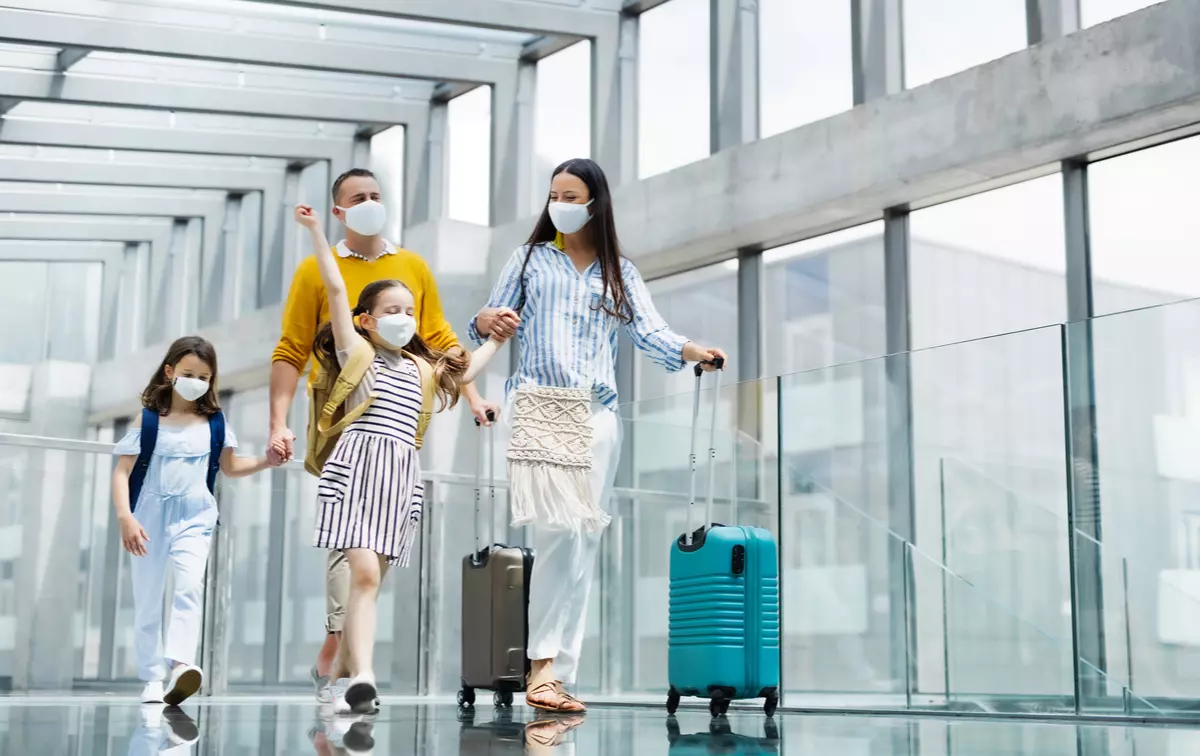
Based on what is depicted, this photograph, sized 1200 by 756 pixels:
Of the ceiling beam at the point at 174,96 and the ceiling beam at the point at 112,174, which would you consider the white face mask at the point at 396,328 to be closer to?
the ceiling beam at the point at 174,96

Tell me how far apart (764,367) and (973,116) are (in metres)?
2.35

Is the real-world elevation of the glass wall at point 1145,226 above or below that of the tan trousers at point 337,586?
above

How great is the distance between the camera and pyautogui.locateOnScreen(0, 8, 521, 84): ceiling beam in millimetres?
9195

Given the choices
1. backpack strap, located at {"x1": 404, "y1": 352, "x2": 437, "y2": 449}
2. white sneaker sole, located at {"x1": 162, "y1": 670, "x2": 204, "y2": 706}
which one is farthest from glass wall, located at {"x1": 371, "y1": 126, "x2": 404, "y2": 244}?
backpack strap, located at {"x1": 404, "y1": 352, "x2": 437, "y2": 449}

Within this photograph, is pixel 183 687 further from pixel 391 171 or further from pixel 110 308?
pixel 110 308

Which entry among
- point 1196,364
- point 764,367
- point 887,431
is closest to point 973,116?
point 764,367

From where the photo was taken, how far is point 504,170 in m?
11.6

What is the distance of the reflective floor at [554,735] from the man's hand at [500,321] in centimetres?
105

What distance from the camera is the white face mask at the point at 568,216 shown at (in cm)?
418

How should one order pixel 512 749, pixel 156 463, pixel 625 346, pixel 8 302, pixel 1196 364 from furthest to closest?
pixel 8 302
pixel 625 346
pixel 156 463
pixel 1196 364
pixel 512 749

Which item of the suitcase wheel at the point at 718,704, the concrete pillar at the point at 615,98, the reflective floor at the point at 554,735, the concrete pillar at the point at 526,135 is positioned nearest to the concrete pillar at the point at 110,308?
the concrete pillar at the point at 526,135

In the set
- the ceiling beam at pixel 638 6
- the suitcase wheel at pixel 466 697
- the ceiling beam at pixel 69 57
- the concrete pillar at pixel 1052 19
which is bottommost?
the suitcase wheel at pixel 466 697

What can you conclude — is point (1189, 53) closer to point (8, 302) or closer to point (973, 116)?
point (973, 116)

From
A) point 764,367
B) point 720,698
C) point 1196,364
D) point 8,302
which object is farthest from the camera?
point 8,302
